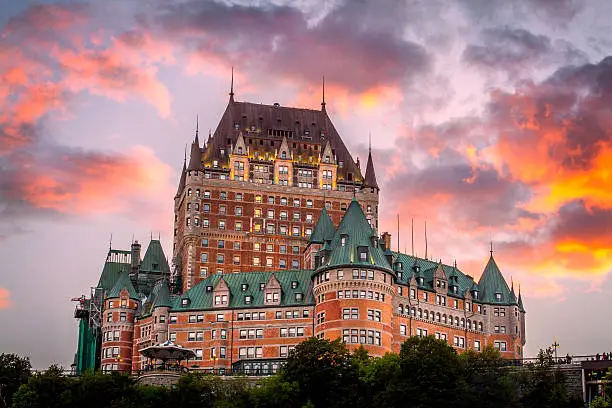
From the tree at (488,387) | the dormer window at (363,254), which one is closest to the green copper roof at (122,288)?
the dormer window at (363,254)

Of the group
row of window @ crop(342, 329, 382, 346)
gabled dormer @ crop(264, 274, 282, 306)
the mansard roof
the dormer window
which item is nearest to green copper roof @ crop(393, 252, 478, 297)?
the mansard roof

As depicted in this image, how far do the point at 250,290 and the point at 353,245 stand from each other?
18.9m

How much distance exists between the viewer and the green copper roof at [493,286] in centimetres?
18250

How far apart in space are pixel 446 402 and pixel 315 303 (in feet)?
125

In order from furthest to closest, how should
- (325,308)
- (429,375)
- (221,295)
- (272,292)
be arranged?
(221,295)
(272,292)
(325,308)
(429,375)

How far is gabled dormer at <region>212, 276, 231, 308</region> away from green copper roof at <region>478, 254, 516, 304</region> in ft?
133

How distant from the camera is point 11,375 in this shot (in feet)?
508

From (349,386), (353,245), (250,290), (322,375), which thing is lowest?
(349,386)

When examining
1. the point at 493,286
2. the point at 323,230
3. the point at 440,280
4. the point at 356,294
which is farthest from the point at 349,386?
the point at 493,286

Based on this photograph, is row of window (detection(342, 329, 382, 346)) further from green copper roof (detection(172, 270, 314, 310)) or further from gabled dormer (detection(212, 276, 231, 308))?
gabled dormer (detection(212, 276, 231, 308))

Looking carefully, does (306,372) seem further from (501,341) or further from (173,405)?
(501,341)

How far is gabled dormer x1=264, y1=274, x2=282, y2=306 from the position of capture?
17038cm

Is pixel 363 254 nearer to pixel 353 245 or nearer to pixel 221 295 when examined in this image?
pixel 353 245

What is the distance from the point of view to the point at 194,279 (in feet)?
639
